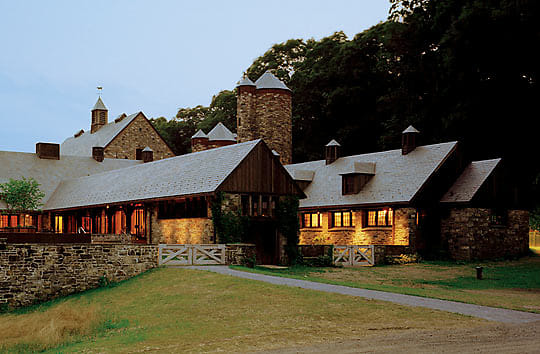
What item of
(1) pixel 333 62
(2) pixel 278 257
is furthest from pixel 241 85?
(2) pixel 278 257

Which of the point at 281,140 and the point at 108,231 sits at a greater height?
the point at 281,140

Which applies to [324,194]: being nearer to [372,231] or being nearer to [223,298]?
[372,231]

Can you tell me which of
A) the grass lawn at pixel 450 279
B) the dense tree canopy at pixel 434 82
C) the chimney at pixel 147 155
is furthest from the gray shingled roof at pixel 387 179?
the chimney at pixel 147 155

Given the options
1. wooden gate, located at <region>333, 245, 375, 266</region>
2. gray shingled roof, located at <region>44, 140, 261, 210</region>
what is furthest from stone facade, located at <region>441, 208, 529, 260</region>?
gray shingled roof, located at <region>44, 140, 261, 210</region>

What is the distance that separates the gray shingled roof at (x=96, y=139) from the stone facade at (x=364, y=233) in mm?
31905

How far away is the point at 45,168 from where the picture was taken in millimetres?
Result: 53781

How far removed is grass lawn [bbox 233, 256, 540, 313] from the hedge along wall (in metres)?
4.86

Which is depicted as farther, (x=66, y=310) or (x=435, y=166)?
(x=435, y=166)

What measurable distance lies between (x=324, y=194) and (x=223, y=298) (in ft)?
86.6

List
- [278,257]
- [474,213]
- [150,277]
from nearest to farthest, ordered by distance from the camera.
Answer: [150,277], [278,257], [474,213]

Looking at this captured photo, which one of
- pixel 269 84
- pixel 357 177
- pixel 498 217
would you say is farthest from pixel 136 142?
pixel 498 217

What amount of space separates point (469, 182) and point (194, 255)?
19.3 metres

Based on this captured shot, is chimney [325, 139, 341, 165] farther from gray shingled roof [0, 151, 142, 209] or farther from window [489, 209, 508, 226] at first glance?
gray shingled roof [0, 151, 142, 209]

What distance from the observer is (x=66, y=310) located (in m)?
20.2
